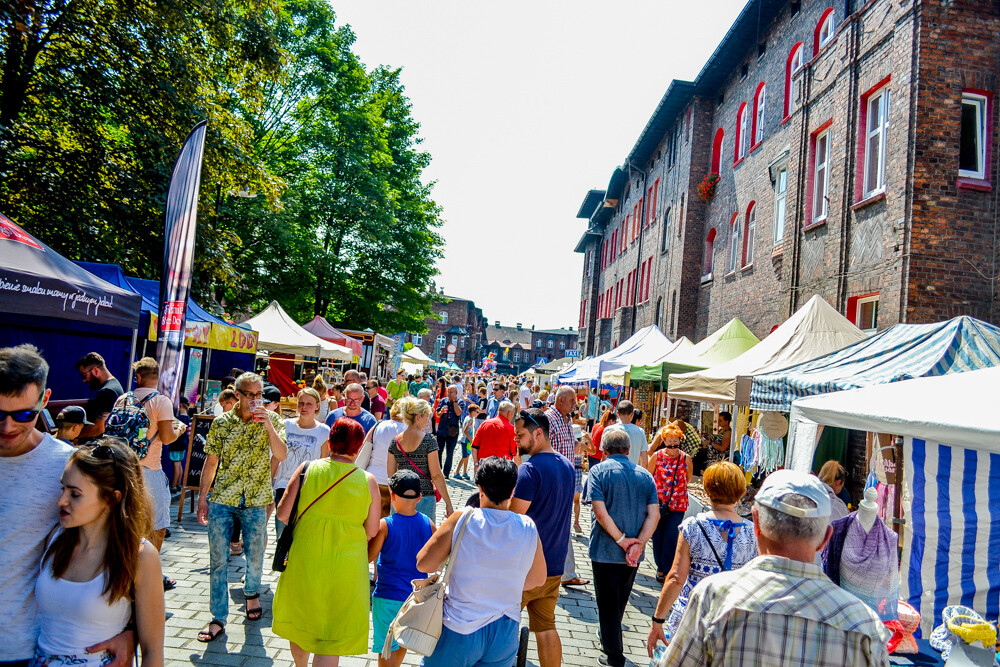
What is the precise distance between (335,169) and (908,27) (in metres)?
20.2

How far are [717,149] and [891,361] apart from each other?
15542 mm

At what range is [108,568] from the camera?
2.30 metres

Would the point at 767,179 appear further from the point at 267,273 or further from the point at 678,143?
the point at 267,273

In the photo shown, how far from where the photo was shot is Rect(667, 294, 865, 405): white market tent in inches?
357

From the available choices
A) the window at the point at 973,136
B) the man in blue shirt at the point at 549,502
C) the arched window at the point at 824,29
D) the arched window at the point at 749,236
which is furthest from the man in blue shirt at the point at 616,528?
the arched window at the point at 749,236

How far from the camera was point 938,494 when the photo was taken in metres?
5.38

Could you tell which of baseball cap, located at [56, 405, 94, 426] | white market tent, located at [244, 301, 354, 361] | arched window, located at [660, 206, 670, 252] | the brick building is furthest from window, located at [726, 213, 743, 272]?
baseball cap, located at [56, 405, 94, 426]

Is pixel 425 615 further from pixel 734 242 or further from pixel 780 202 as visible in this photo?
pixel 734 242

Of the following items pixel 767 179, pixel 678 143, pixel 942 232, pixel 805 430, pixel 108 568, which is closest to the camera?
pixel 108 568

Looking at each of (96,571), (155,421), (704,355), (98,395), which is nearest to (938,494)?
(96,571)

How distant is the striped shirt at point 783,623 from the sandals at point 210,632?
12.3 feet

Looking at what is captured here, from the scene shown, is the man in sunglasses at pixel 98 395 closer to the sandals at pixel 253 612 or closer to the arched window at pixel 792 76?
the sandals at pixel 253 612

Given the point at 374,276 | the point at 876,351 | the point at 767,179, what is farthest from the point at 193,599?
the point at 374,276

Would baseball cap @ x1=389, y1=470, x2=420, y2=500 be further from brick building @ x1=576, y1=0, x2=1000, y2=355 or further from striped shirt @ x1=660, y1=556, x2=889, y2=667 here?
brick building @ x1=576, y1=0, x2=1000, y2=355
